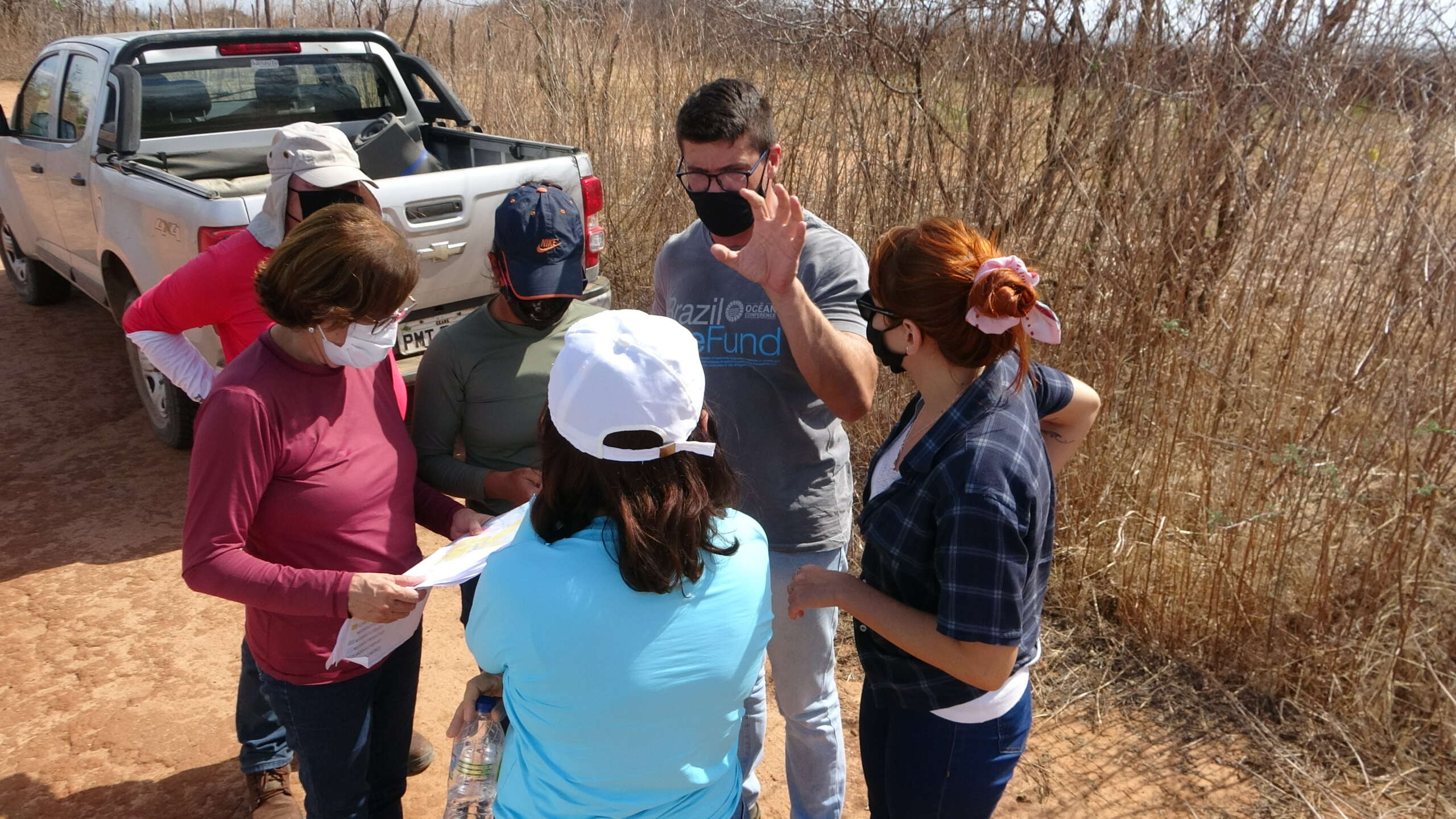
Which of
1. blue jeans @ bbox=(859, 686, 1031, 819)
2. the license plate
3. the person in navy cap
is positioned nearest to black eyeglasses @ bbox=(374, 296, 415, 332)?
the person in navy cap

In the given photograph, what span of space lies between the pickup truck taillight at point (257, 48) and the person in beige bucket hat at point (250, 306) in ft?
10.7

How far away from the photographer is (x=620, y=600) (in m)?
1.38

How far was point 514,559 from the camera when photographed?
142 cm

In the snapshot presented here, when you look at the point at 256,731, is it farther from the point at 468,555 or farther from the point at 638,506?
the point at 638,506

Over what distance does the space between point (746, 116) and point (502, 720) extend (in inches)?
57.7

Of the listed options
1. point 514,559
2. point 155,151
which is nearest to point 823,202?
point 155,151

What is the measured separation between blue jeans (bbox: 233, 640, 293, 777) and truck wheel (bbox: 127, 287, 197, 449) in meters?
2.87

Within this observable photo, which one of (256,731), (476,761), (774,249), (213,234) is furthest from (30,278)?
(774,249)

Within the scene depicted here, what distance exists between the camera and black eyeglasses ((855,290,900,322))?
180cm

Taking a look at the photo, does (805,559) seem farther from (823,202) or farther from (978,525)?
(823,202)

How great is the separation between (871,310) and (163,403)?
4.70 m

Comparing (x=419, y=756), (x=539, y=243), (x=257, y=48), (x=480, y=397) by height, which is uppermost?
(x=257, y=48)

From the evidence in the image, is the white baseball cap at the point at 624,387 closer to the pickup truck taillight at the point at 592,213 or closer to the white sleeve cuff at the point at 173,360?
the white sleeve cuff at the point at 173,360

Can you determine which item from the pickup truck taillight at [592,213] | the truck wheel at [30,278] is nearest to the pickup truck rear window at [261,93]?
the pickup truck taillight at [592,213]
